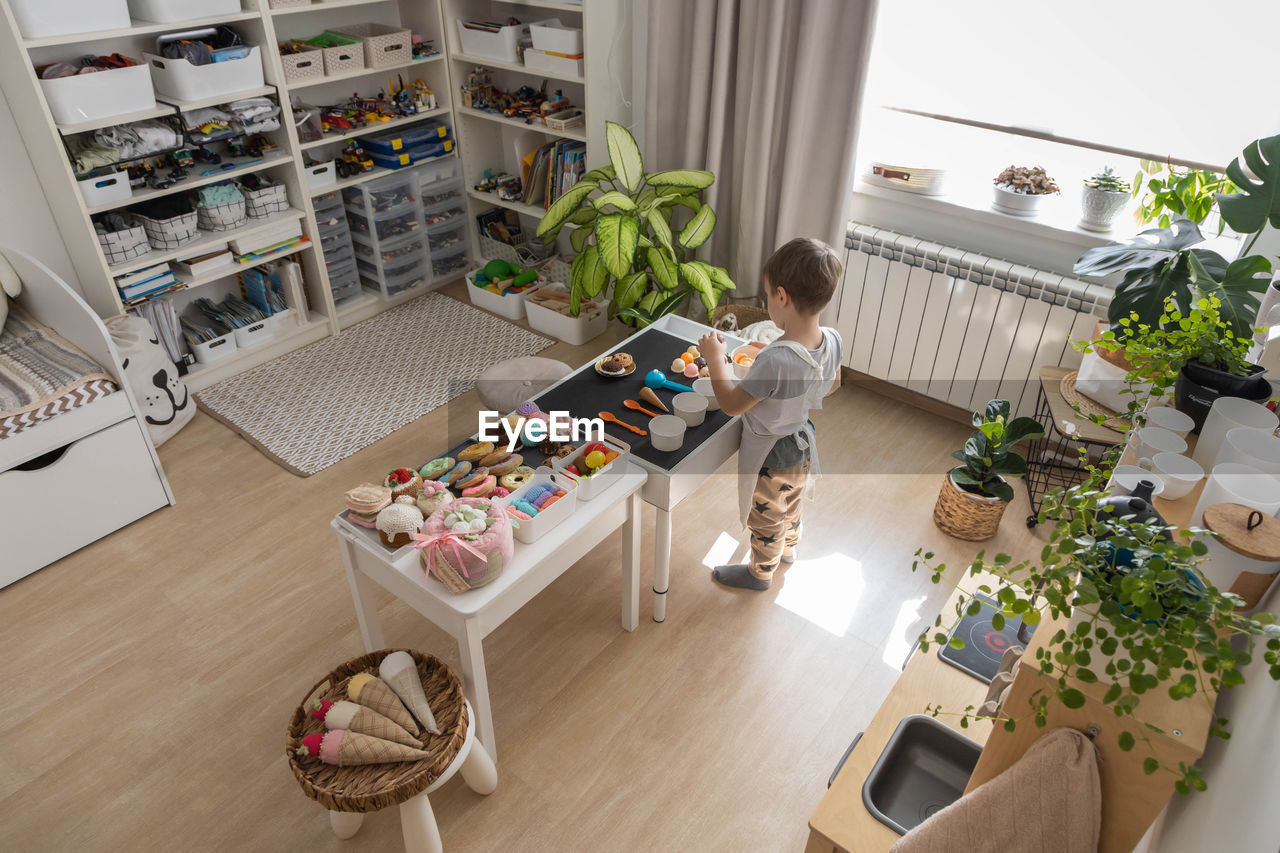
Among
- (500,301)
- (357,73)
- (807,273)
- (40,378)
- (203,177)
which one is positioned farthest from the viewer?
(500,301)

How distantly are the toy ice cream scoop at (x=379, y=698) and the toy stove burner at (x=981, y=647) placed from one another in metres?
1.16

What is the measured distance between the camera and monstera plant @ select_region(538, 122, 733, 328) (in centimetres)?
312

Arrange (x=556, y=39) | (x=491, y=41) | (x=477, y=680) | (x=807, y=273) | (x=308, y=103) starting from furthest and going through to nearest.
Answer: (x=308, y=103) < (x=491, y=41) < (x=556, y=39) < (x=807, y=273) < (x=477, y=680)

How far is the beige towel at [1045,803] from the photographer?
98cm

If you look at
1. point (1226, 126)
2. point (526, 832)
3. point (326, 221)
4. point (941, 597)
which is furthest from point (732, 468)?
point (326, 221)

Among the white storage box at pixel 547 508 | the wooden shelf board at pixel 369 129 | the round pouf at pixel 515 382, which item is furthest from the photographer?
the wooden shelf board at pixel 369 129

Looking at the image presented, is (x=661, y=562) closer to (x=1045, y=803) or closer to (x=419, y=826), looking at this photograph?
(x=419, y=826)

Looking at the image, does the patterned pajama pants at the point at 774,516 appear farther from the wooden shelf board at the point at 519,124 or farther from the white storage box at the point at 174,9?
the white storage box at the point at 174,9

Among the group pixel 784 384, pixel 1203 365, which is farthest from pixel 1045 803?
pixel 784 384

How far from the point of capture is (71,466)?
2.54 metres

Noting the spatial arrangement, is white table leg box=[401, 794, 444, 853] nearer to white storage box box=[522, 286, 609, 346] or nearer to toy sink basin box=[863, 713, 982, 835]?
toy sink basin box=[863, 713, 982, 835]

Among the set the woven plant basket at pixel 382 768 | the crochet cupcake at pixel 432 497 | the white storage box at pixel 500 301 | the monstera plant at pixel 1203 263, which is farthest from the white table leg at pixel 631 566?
the white storage box at pixel 500 301

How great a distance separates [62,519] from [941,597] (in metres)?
2.77

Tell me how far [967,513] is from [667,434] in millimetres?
1214
